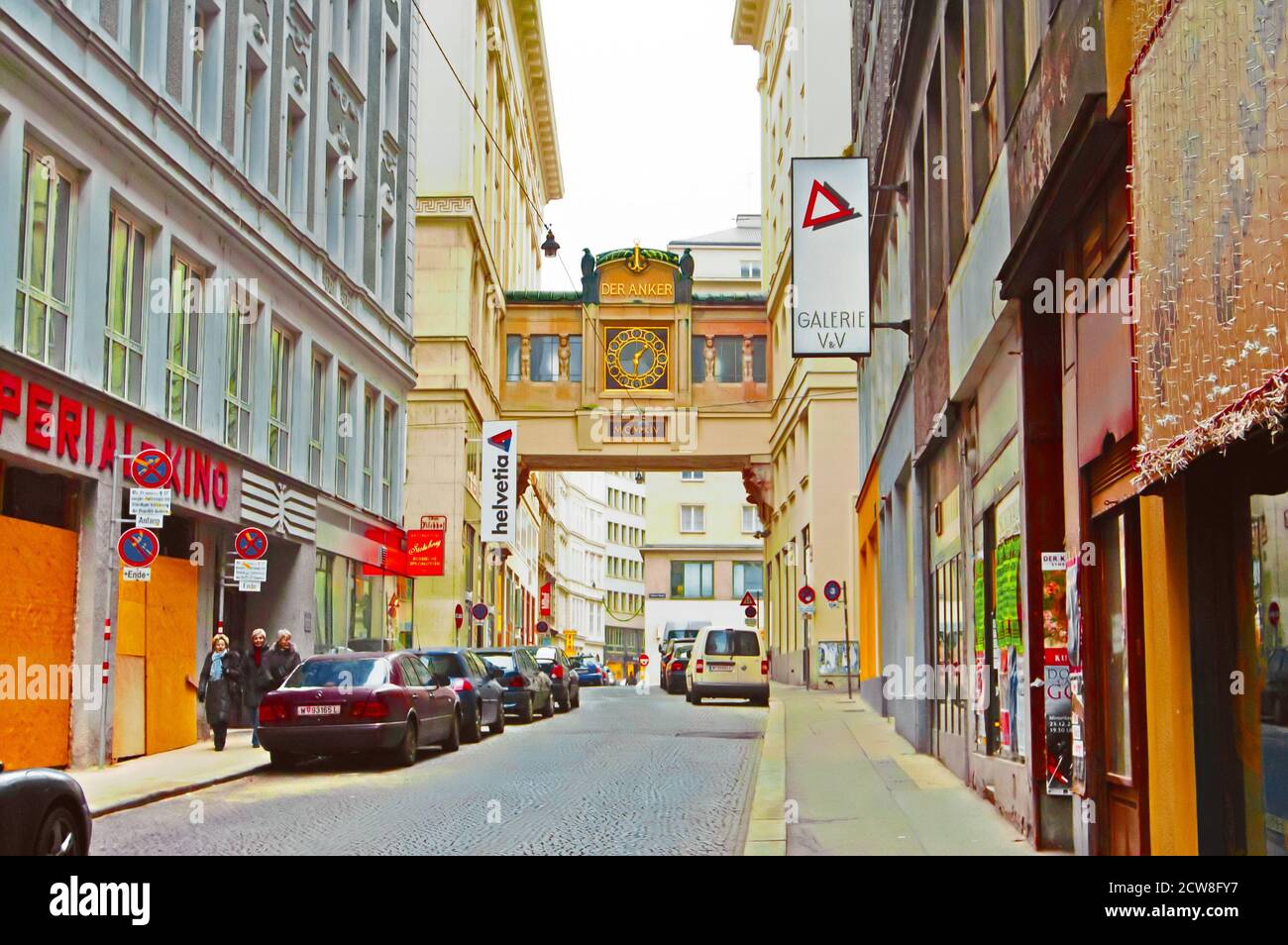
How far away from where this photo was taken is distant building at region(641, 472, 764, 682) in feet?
337

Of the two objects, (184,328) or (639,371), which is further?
(639,371)

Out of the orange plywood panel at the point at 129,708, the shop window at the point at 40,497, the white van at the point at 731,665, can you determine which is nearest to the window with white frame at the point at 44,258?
the shop window at the point at 40,497

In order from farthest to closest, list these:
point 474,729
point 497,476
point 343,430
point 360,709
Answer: point 497,476
point 343,430
point 474,729
point 360,709

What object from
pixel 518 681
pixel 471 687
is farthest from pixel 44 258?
pixel 518 681

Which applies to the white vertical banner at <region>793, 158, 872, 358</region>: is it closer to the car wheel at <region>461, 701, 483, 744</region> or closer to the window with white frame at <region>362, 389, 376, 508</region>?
the car wheel at <region>461, 701, 483, 744</region>

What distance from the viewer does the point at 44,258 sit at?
1819 cm

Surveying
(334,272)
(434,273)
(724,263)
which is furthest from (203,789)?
(724,263)

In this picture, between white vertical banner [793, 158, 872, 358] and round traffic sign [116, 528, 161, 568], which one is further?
white vertical banner [793, 158, 872, 358]

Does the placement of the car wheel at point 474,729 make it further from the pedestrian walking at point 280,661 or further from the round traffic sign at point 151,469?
the round traffic sign at point 151,469

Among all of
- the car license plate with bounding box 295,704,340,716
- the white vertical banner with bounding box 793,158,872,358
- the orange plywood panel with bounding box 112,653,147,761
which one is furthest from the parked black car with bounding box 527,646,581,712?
the car license plate with bounding box 295,704,340,716

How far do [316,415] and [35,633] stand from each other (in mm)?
12862

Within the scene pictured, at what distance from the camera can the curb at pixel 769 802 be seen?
38.6 feet

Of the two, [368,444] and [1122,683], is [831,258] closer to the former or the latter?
[1122,683]

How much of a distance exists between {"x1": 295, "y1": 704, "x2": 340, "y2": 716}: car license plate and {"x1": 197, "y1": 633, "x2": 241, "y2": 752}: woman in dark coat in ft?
11.1
